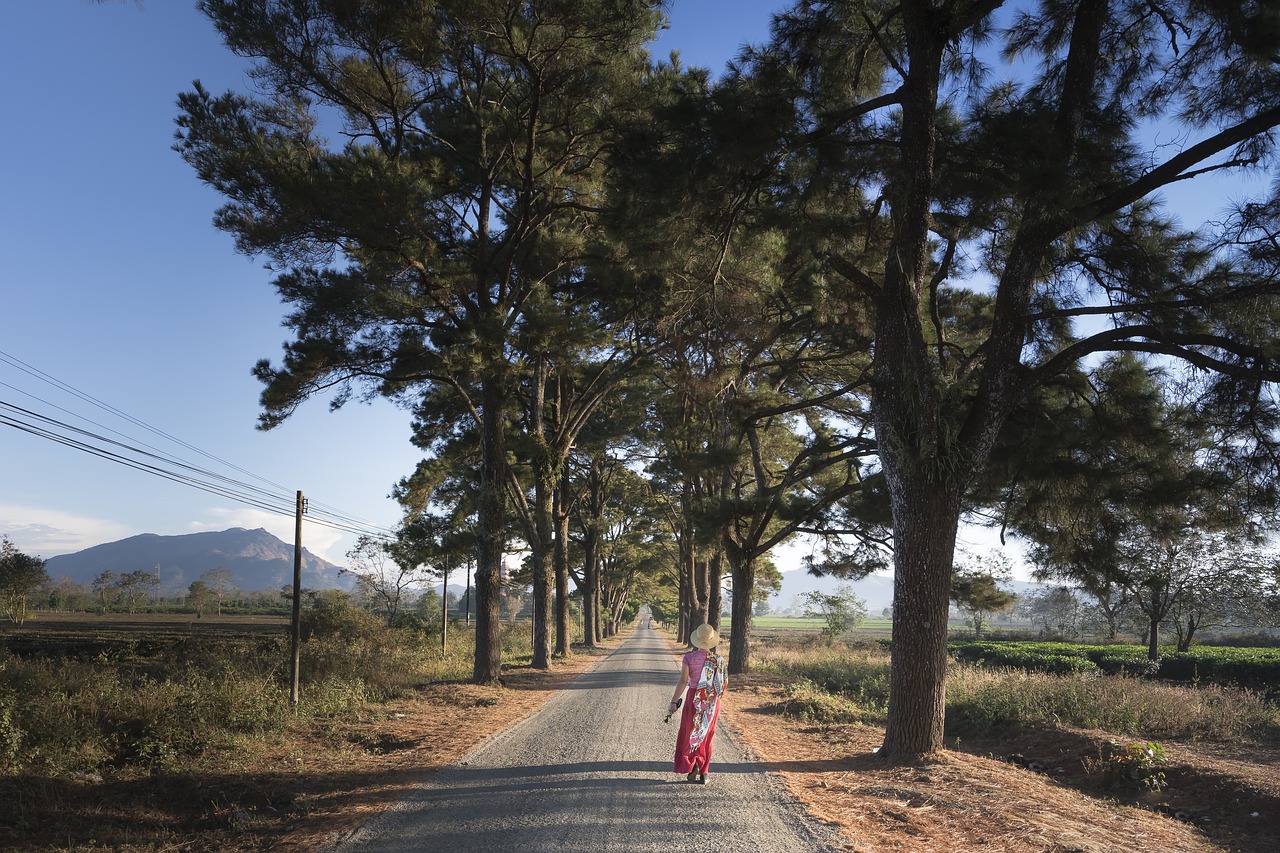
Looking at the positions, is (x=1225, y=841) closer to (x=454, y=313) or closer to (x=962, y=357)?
(x=962, y=357)

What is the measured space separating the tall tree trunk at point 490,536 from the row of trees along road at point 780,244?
0.08 metres

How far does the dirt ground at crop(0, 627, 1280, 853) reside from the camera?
4.96 metres

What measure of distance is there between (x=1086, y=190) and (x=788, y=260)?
186 inches

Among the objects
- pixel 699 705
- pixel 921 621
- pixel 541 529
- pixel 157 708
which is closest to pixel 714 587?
pixel 541 529

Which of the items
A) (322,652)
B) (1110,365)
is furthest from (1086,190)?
(322,652)

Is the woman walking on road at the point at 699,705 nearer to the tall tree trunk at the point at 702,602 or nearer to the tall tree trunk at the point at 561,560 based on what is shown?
the tall tree trunk at the point at 561,560

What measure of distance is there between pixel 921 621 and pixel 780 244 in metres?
5.99

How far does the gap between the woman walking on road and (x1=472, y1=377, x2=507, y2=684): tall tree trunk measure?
28.4ft

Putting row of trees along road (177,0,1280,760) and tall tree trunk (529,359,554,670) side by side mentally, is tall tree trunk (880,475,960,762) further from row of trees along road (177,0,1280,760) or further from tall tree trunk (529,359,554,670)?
tall tree trunk (529,359,554,670)

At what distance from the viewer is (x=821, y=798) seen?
6035mm

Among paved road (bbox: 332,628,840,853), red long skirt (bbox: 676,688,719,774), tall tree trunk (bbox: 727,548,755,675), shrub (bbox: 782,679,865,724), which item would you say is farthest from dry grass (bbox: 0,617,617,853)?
tall tree trunk (bbox: 727,548,755,675)

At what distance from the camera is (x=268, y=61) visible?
12039 mm

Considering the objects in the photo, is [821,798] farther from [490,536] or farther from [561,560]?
[561,560]

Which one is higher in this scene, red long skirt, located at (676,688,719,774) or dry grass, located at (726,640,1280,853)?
red long skirt, located at (676,688,719,774)
